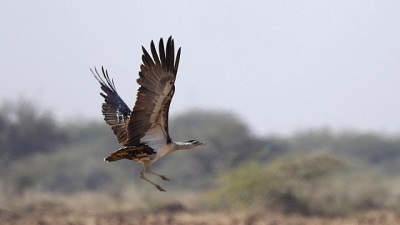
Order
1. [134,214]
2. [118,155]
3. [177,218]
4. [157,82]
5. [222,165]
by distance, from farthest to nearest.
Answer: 1. [222,165]
2. [134,214]
3. [177,218]
4. [118,155]
5. [157,82]

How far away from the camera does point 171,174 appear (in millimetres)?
51375

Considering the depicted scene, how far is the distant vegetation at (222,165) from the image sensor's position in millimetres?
33656

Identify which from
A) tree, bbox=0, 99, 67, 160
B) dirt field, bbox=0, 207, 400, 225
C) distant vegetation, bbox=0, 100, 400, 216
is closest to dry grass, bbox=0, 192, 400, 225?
dirt field, bbox=0, 207, 400, 225

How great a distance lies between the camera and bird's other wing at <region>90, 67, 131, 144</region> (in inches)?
555

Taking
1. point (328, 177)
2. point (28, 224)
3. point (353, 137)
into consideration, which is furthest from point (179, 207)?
point (353, 137)

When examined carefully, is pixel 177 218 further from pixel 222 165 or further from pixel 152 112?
pixel 152 112

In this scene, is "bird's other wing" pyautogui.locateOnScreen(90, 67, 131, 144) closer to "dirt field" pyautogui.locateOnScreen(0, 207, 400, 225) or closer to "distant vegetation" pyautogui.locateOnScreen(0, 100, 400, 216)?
"dirt field" pyautogui.locateOnScreen(0, 207, 400, 225)

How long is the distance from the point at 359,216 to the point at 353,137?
1306 inches

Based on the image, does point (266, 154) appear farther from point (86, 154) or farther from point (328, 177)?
point (86, 154)

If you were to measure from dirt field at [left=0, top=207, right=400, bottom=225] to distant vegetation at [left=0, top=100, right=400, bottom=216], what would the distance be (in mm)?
1552

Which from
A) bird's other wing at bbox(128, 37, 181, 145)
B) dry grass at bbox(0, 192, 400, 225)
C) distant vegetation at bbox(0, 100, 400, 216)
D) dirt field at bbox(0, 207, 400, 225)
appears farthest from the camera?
distant vegetation at bbox(0, 100, 400, 216)

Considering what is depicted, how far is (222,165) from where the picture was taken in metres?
45.7

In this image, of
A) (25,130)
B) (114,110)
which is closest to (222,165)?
(25,130)

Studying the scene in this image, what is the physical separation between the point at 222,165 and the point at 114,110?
31.2 m
